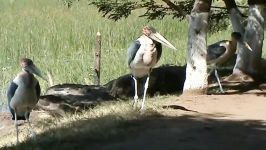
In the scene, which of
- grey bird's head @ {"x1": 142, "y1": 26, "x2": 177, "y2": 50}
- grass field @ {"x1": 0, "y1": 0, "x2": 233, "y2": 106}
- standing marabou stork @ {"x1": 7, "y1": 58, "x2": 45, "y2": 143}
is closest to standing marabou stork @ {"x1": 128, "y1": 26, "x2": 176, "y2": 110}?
grey bird's head @ {"x1": 142, "y1": 26, "x2": 177, "y2": 50}

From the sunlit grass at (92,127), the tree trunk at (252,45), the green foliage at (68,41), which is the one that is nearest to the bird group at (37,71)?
the sunlit grass at (92,127)

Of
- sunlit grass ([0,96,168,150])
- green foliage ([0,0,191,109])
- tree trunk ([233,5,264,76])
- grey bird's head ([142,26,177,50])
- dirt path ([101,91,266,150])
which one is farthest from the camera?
green foliage ([0,0,191,109])

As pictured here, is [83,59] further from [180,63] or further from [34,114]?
[34,114]

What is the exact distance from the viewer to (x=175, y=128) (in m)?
8.95

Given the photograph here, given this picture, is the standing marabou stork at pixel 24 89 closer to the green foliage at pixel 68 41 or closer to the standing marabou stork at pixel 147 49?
the standing marabou stork at pixel 147 49

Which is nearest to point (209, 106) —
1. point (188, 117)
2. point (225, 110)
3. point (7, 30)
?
point (225, 110)

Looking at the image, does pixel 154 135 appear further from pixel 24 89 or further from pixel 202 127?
pixel 24 89

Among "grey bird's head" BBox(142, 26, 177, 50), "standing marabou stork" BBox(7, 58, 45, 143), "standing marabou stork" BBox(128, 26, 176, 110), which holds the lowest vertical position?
"standing marabou stork" BBox(7, 58, 45, 143)

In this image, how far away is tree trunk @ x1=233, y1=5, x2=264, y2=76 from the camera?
14492 mm

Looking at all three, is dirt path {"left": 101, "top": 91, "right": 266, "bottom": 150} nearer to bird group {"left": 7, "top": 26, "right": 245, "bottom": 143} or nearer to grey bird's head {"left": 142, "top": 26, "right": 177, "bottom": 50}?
bird group {"left": 7, "top": 26, "right": 245, "bottom": 143}

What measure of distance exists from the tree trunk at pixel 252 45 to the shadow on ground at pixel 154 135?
16.6 ft

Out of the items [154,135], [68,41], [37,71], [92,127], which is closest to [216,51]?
[37,71]

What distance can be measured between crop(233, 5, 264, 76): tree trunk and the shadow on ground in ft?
16.6

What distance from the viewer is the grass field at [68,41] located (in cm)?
1991
